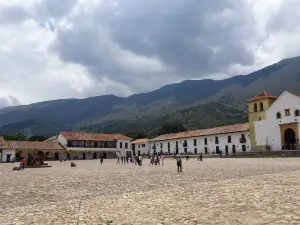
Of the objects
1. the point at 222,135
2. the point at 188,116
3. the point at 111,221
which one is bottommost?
the point at 111,221

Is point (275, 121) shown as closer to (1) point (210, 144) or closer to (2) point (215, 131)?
(2) point (215, 131)

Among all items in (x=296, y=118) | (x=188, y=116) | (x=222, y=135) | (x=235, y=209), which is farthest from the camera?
(x=188, y=116)

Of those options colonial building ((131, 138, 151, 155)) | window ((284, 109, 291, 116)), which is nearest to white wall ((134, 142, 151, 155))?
colonial building ((131, 138, 151, 155))

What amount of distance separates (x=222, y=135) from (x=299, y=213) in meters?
60.8

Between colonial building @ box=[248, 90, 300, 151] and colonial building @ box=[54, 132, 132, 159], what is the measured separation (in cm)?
3740

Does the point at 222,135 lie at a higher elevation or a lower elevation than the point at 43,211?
higher

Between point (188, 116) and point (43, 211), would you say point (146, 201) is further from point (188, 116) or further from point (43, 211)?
point (188, 116)

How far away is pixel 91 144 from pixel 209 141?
93.0 ft

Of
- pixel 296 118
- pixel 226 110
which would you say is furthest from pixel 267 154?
pixel 226 110

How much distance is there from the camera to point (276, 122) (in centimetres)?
5191

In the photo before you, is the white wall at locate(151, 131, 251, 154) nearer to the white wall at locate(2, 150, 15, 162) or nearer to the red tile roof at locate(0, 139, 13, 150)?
the white wall at locate(2, 150, 15, 162)

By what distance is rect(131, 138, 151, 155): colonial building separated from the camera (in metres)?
86.3

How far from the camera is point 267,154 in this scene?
145ft

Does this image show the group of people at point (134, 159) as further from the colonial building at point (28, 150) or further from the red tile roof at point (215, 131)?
the red tile roof at point (215, 131)
